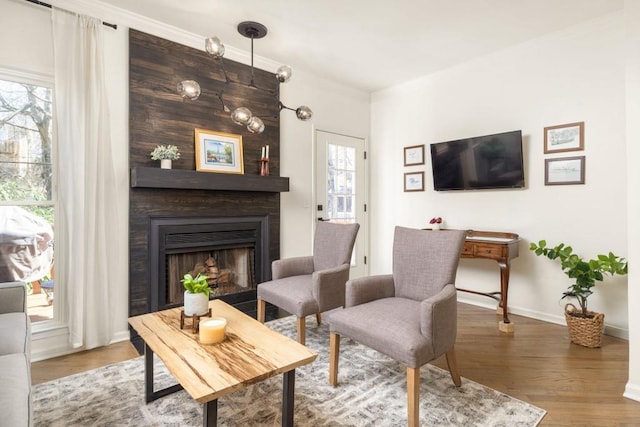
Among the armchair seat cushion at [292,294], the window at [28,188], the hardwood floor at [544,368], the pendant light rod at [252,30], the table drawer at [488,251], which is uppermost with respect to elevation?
the pendant light rod at [252,30]

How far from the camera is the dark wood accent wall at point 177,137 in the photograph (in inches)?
111

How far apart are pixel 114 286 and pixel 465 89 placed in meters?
4.06

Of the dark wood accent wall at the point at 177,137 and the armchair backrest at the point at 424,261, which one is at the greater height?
the dark wood accent wall at the point at 177,137

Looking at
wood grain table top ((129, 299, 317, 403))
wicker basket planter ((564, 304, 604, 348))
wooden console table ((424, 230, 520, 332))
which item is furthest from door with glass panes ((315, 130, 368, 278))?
wood grain table top ((129, 299, 317, 403))

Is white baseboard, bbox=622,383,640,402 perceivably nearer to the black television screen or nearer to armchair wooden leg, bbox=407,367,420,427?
armchair wooden leg, bbox=407,367,420,427

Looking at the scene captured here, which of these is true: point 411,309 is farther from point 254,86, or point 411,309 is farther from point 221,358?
point 254,86

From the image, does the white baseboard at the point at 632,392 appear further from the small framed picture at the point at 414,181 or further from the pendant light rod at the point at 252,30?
the pendant light rod at the point at 252,30

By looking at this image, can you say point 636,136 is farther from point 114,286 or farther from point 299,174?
point 114,286

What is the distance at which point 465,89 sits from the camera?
3.76m

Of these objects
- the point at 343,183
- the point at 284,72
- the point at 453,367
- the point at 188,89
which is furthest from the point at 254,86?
the point at 453,367

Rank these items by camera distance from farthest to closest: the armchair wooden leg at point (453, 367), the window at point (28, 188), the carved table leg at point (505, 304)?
the carved table leg at point (505, 304) < the window at point (28, 188) < the armchair wooden leg at point (453, 367)

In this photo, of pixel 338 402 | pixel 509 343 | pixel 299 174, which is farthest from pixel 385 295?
pixel 299 174

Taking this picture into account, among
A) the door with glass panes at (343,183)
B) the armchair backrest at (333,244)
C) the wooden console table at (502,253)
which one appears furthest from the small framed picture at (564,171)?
the door with glass panes at (343,183)

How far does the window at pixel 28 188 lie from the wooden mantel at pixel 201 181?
2.02ft
